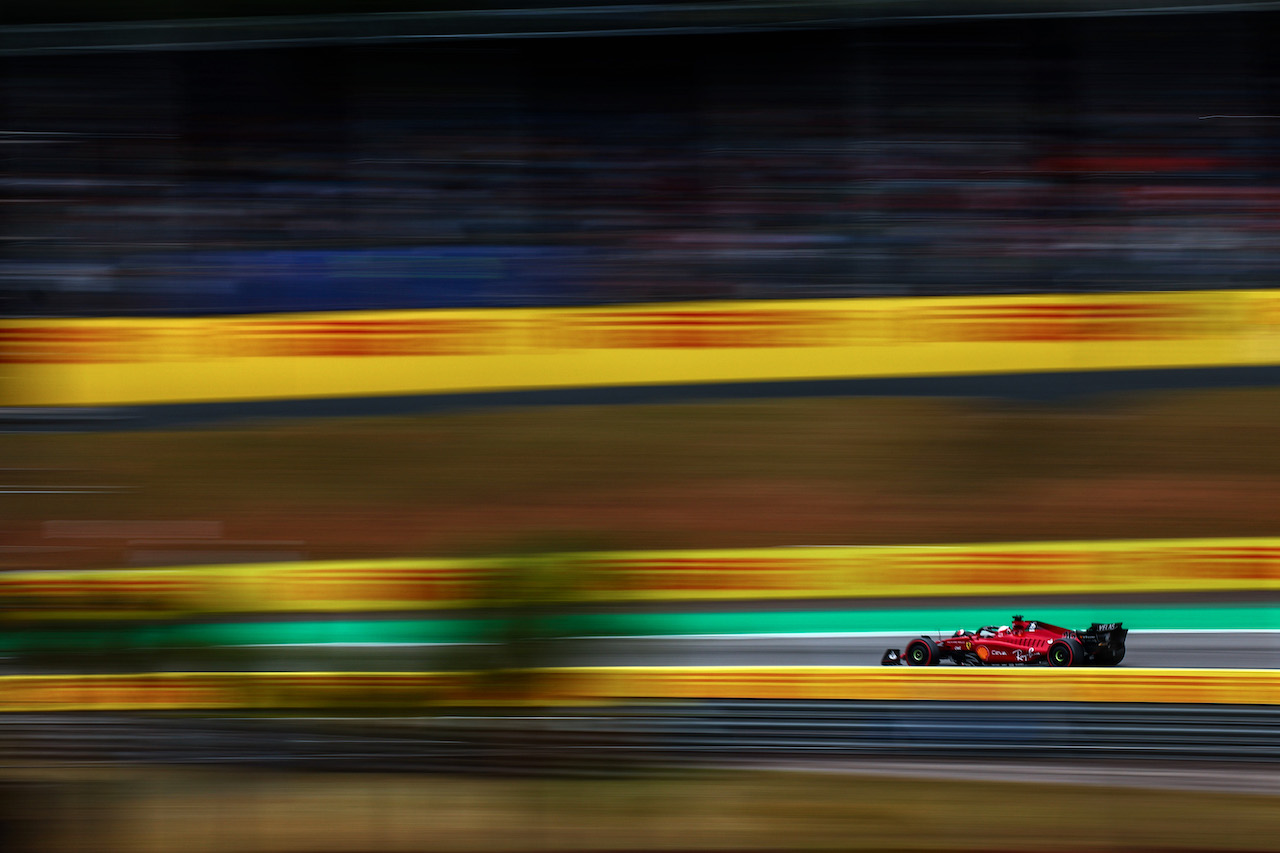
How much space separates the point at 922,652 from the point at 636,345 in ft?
5.98

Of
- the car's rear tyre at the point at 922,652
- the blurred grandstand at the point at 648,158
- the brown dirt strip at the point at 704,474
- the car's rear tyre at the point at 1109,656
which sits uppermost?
the blurred grandstand at the point at 648,158

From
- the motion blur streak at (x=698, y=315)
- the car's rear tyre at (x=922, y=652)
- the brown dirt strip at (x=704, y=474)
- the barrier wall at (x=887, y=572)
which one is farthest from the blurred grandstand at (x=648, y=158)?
the car's rear tyre at (x=922, y=652)

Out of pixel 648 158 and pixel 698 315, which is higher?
pixel 648 158

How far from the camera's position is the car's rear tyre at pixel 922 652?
3.83m

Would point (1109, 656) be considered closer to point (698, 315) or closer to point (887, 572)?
point (887, 572)

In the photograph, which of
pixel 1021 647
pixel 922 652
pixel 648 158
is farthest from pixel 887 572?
pixel 648 158

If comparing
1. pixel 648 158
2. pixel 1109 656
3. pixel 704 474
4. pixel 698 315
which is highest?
pixel 648 158

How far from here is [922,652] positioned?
3852mm

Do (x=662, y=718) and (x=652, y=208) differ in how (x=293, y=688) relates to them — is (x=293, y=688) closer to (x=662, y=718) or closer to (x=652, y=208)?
(x=662, y=718)

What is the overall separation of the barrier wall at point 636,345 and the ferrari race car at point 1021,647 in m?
1.51

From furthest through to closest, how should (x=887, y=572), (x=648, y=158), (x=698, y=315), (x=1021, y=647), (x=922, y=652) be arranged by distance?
(x=648, y=158) → (x=698, y=315) → (x=887, y=572) → (x=922, y=652) → (x=1021, y=647)

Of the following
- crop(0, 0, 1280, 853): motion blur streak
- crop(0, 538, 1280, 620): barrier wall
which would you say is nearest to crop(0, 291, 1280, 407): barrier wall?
crop(0, 0, 1280, 853): motion blur streak

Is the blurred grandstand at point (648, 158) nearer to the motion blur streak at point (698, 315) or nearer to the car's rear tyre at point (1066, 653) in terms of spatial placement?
the motion blur streak at point (698, 315)

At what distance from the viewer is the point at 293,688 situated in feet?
5.76
